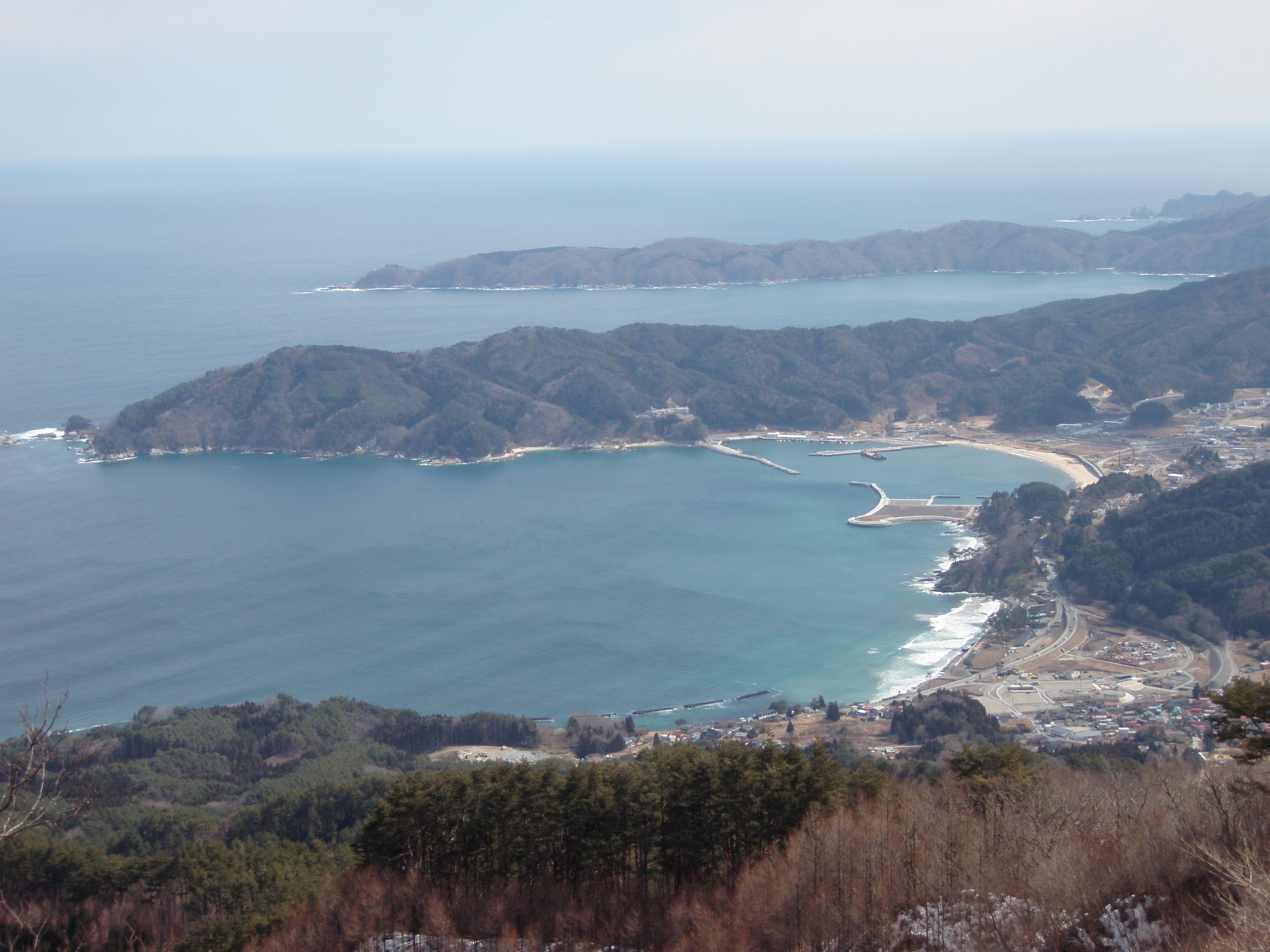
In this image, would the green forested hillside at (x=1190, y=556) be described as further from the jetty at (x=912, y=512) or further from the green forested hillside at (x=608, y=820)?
the green forested hillside at (x=608, y=820)

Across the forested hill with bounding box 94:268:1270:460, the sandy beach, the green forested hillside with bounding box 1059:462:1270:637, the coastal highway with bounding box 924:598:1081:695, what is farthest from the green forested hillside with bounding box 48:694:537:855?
the sandy beach

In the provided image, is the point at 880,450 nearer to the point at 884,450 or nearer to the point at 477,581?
the point at 884,450

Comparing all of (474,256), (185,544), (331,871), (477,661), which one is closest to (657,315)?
(474,256)

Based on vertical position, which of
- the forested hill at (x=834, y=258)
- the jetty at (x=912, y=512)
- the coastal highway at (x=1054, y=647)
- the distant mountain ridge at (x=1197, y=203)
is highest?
the distant mountain ridge at (x=1197, y=203)

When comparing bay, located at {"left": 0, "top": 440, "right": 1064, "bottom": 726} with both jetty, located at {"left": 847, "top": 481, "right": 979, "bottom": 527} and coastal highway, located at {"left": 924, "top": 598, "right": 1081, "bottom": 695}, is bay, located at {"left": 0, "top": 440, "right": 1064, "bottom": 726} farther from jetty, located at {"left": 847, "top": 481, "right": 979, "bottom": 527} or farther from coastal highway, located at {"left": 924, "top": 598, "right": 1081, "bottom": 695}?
coastal highway, located at {"left": 924, "top": 598, "right": 1081, "bottom": 695}

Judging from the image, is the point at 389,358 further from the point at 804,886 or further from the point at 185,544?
the point at 804,886

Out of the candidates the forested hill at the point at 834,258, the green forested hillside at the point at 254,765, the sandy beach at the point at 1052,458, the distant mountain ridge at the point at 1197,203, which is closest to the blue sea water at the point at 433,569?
the sandy beach at the point at 1052,458
